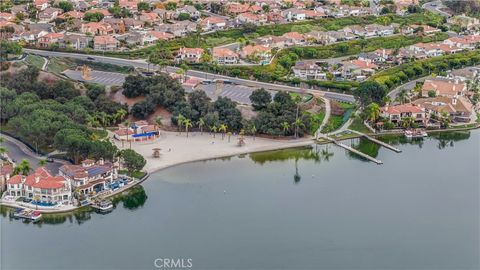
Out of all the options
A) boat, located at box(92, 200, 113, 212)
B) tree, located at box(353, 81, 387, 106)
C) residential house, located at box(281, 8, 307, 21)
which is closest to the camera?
boat, located at box(92, 200, 113, 212)

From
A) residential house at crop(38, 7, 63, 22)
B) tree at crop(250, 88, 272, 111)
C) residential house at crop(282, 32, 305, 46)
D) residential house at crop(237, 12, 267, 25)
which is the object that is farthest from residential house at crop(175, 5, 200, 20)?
tree at crop(250, 88, 272, 111)

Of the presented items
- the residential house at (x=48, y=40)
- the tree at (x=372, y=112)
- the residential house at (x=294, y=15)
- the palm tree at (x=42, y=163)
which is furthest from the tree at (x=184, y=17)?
the palm tree at (x=42, y=163)

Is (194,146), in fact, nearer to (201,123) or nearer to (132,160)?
(201,123)

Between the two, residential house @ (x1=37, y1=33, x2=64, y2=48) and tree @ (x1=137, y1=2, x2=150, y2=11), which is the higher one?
tree @ (x1=137, y1=2, x2=150, y2=11)

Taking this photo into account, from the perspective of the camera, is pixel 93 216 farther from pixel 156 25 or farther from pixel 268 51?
pixel 156 25

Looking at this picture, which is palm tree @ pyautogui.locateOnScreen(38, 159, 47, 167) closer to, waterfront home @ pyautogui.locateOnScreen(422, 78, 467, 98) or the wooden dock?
the wooden dock

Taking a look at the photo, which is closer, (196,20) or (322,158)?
(322,158)

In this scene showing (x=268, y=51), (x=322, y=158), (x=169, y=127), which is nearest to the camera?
(x=322, y=158)

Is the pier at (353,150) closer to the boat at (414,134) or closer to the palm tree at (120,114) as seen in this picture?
the boat at (414,134)

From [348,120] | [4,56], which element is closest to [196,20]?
[4,56]
